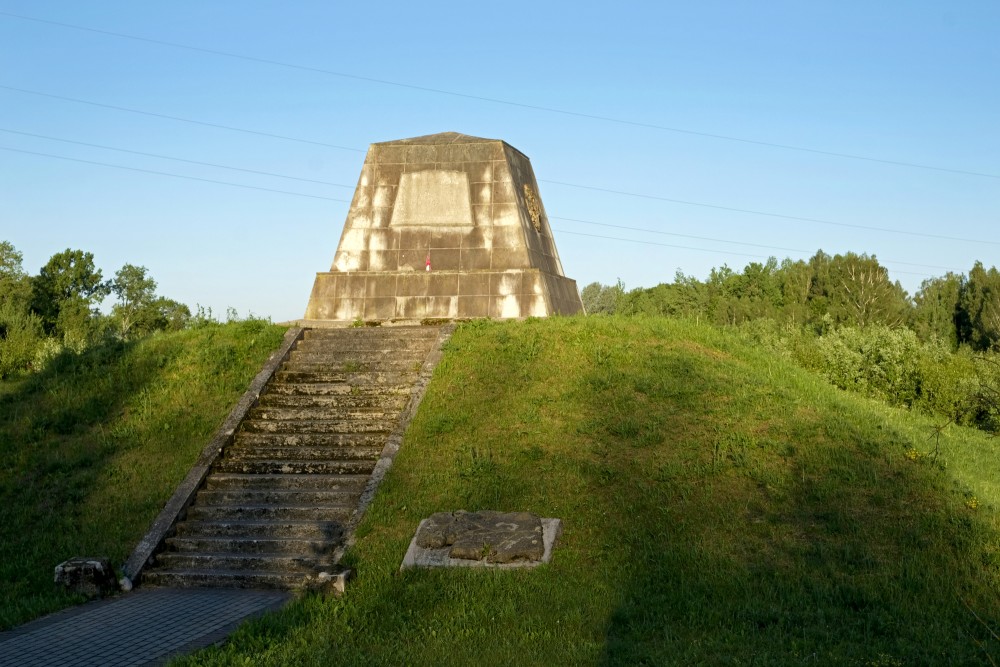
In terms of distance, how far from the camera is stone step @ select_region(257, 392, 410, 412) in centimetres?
1473

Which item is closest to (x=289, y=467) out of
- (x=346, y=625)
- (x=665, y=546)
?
(x=346, y=625)

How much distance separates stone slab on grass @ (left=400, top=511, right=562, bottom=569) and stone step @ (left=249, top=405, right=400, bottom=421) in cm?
336

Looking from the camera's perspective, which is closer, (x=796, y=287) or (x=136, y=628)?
(x=136, y=628)

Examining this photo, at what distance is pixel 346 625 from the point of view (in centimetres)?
902

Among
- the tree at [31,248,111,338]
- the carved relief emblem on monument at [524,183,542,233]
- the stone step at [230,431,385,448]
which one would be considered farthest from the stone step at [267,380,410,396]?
the tree at [31,248,111,338]

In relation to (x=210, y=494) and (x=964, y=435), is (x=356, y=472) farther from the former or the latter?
(x=964, y=435)

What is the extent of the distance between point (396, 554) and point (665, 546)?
10.7ft

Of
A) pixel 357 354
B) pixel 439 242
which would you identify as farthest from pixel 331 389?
pixel 439 242

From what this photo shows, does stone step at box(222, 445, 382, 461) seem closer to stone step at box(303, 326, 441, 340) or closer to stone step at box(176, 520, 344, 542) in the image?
stone step at box(176, 520, 344, 542)

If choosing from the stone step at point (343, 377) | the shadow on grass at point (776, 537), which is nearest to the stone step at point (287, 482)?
the stone step at point (343, 377)

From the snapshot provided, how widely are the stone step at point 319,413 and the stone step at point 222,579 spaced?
3685 millimetres

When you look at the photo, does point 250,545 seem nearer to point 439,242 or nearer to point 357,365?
point 357,365

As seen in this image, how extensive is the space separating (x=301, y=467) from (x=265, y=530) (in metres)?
1.42

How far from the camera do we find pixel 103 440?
14461 millimetres
